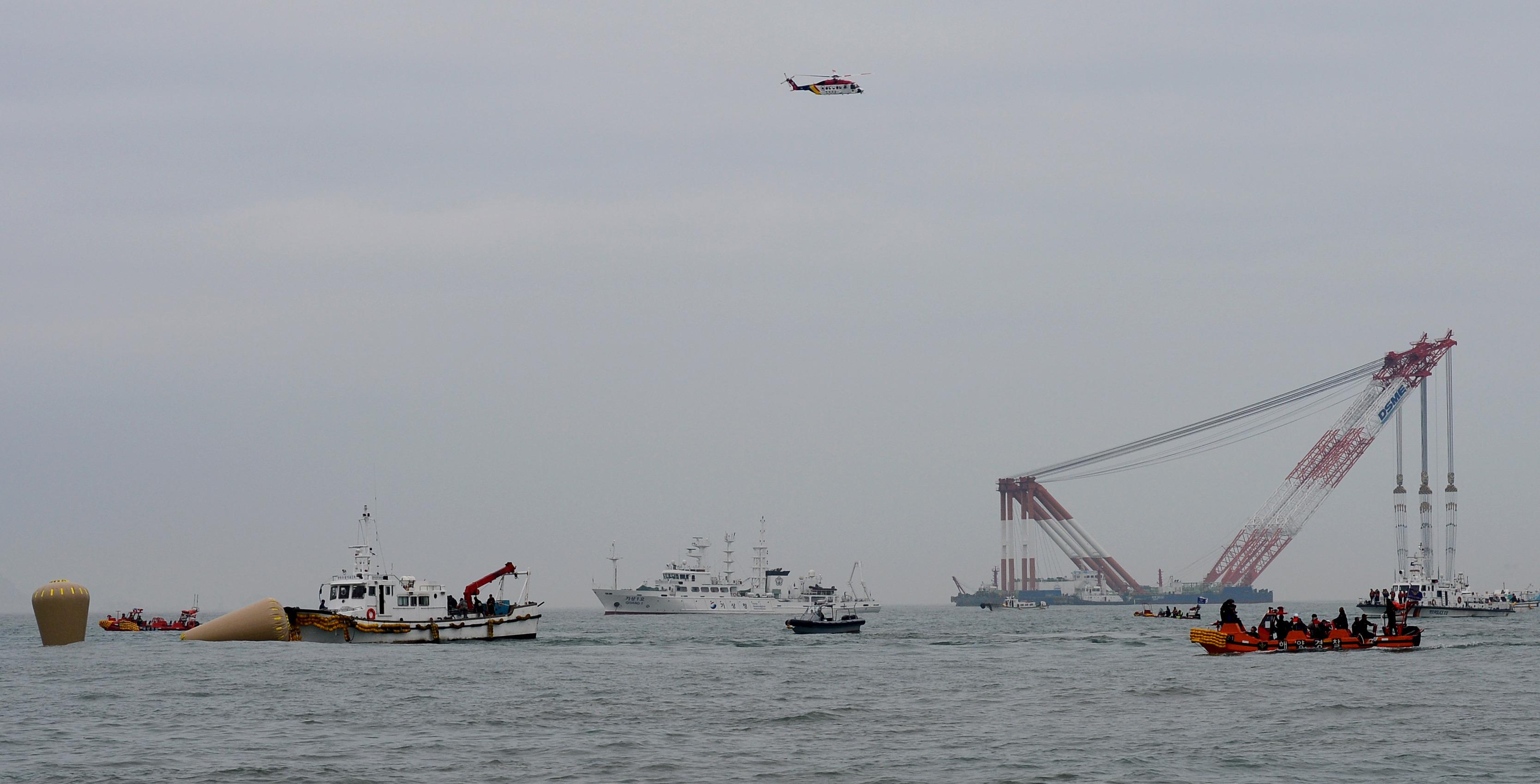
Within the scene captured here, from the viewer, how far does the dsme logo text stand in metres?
169

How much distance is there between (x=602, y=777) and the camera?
25891 millimetres

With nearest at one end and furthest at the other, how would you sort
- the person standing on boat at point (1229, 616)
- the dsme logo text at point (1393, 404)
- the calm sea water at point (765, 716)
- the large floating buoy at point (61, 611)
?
the calm sea water at point (765, 716) < the person standing on boat at point (1229, 616) < the large floating buoy at point (61, 611) < the dsme logo text at point (1393, 404)

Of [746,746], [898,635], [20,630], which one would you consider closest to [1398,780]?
[746,746]

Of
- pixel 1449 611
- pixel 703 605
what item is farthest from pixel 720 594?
pixel 1449 611

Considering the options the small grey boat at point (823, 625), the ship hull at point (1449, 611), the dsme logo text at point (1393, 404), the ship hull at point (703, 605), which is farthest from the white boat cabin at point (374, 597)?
the dsme logo text at point (1393, 404)

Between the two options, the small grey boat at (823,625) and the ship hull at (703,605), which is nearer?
the small grey boat at (823,625)

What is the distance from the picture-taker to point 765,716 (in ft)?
119

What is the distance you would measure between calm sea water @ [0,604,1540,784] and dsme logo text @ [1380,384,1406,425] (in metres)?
112

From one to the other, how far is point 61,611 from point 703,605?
9367 centimetres

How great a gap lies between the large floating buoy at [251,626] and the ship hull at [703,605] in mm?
80506

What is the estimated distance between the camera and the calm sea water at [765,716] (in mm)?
27188

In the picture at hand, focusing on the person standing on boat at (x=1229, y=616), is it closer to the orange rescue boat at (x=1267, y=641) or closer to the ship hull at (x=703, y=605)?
the orange rescue boat at (x=1267, y=641)

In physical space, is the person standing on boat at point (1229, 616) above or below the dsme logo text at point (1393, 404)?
below

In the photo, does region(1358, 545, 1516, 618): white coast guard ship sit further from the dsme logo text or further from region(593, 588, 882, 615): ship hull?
region(593, 588, 882, 615): ship hull
